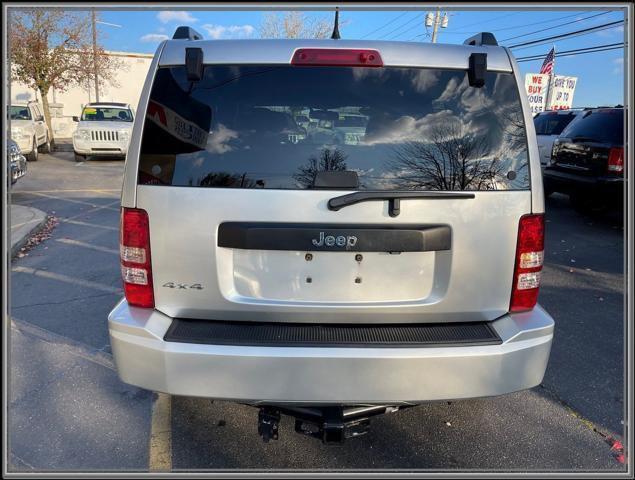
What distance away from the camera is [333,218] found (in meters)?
2.17

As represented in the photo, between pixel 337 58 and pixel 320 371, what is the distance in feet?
4.93

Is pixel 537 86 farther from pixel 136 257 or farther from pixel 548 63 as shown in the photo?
pixel 136 257

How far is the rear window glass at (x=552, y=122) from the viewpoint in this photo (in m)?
12.4

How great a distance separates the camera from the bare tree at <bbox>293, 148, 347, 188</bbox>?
2178 millimetres

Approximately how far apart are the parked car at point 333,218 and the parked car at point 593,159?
705cm

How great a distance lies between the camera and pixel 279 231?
216cm

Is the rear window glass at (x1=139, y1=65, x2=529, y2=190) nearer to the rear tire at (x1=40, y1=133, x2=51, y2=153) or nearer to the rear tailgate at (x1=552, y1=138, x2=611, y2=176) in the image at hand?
the rear tailgate at (x1=552, y1=138, x2=611, y2=176)

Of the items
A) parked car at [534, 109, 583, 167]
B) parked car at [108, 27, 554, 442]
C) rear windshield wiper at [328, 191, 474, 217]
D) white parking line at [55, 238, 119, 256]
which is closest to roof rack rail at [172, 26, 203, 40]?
parked car at [108, 27, 554, 442]

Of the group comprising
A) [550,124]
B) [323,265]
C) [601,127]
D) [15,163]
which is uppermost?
[550,124]

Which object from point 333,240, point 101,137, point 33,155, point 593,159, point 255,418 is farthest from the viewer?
point 33,155

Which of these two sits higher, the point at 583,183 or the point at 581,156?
the point at 581,156

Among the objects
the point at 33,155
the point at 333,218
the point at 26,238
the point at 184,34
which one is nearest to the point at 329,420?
the point at 333,218

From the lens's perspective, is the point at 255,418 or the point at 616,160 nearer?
the point at 255,418

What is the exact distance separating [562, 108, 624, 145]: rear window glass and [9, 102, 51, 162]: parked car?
15.4 meters
